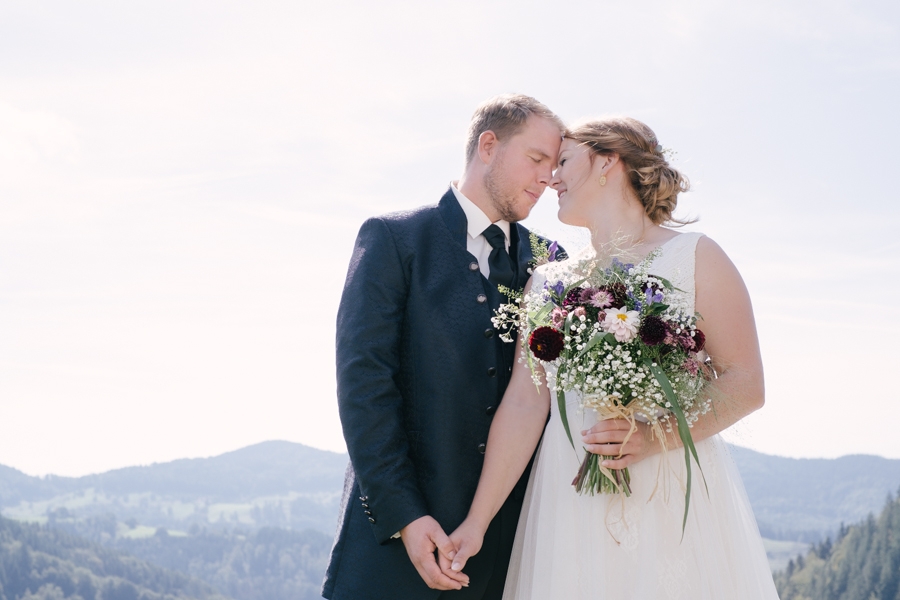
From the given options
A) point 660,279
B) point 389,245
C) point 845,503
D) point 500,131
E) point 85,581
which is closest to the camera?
point 660,279

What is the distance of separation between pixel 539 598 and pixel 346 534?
1.06 meters

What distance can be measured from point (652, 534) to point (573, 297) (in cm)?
125

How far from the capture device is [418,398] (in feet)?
14.7

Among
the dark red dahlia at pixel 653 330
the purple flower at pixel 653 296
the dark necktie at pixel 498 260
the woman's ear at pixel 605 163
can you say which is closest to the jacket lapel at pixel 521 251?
the dark necktie at pixel 498 260

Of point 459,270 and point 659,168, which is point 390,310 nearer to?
point 459,270

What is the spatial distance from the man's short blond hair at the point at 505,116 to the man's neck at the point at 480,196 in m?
0.22

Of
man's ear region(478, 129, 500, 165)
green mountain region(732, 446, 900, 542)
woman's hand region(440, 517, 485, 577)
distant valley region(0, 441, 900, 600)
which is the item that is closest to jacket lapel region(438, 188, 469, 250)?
man's ear region(478, 129, 500, 165)

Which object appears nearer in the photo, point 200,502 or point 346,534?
point 346,534

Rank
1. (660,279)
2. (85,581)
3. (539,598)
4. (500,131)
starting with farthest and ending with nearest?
(85,581)
(500,131)
(539,598)
(660,279)

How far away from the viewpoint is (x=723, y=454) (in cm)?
451

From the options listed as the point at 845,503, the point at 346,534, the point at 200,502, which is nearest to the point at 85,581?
the point at 200,502

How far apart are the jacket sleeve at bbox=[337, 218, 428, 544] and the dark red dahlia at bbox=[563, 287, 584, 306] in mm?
975

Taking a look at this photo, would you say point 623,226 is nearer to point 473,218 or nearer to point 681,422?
point 473,218

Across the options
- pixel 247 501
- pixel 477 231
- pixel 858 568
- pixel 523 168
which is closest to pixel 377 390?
pixel 477 231
